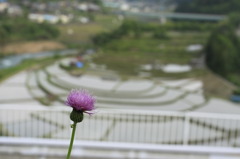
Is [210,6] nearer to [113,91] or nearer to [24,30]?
[24,30]

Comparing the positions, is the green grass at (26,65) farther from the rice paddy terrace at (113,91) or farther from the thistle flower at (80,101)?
the thistle flower at (80,101)

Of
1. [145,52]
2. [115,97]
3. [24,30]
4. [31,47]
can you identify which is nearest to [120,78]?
[115,97]

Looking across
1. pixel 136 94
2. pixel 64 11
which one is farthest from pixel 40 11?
pixel 136 94

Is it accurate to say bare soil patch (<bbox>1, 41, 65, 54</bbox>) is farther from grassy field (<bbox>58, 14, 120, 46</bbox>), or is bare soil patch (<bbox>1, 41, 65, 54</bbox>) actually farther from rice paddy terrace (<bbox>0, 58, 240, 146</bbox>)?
rice paddy terrace (<bbox>0, 58, 240, 146</bbox>)

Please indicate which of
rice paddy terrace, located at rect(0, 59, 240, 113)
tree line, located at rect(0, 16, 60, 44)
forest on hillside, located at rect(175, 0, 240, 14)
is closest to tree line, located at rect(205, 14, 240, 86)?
rice paddy terrace, located at rect(0, 59, 240, 113)

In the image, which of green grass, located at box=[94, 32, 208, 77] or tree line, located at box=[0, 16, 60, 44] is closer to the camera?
green grass, located at box=[94, 32, 208, 77]
